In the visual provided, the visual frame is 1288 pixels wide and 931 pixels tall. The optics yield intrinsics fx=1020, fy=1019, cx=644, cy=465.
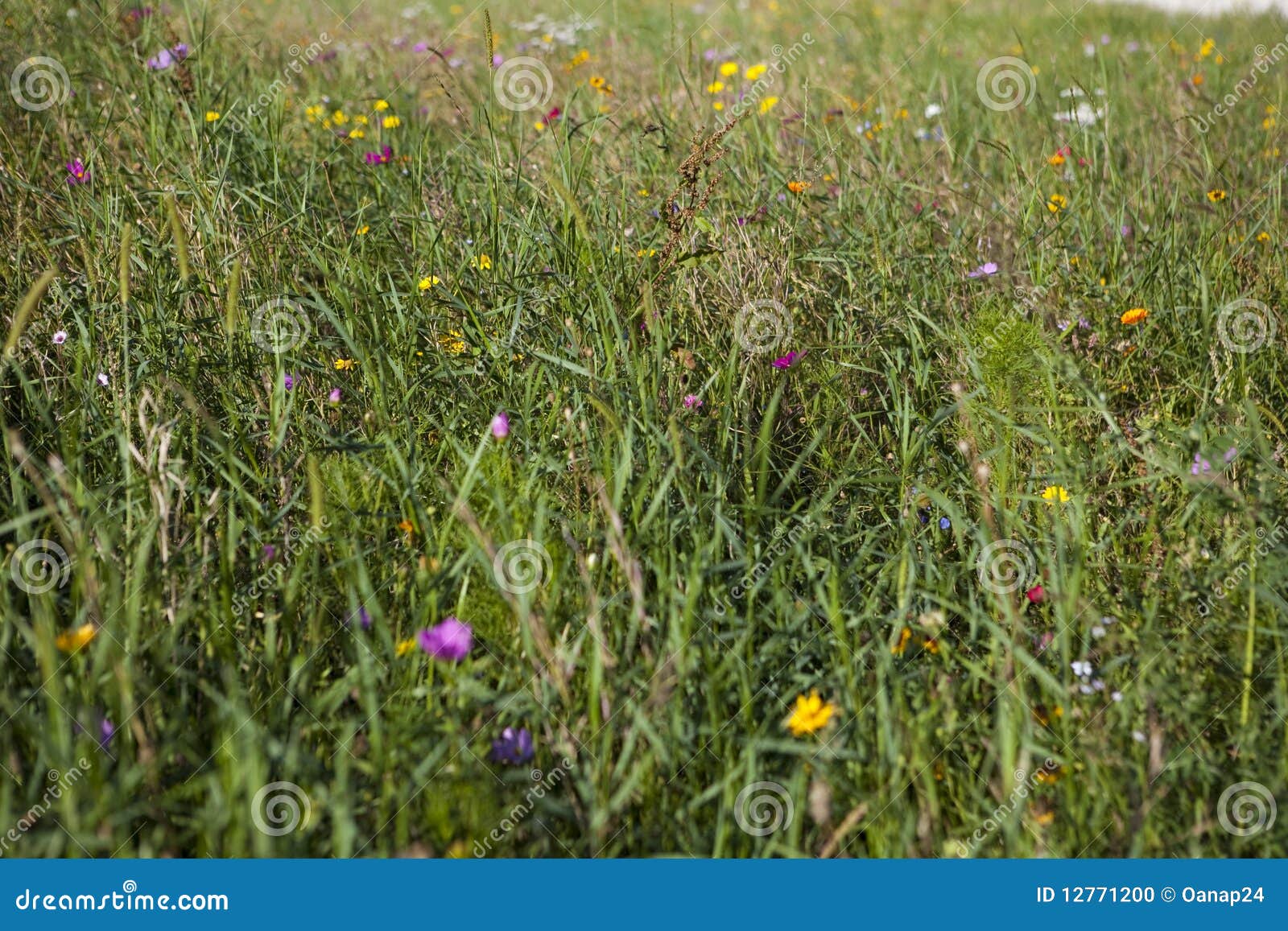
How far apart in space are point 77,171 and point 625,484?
1.72 meters

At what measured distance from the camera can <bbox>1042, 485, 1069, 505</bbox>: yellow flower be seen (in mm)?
1954

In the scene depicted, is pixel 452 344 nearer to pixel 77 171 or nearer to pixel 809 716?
pixel 77 171

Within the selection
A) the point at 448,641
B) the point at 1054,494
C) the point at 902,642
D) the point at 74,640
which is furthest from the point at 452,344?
the point at 1054,494

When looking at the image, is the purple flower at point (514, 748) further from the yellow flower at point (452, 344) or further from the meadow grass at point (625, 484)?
the yellow flower at point (452, 344)

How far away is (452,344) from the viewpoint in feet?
7.57

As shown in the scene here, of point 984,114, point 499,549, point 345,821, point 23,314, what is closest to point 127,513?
point 23,314

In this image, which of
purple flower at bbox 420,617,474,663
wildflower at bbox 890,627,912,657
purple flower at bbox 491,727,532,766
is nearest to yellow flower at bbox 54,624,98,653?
purple flower at bbox 420,617,474,663

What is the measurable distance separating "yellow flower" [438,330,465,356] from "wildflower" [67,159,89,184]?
1.04 meters

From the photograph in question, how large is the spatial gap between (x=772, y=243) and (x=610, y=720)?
4.78ft

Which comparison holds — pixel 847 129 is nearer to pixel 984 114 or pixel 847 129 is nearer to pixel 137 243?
pixel 984 114

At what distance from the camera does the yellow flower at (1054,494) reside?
1954 mm

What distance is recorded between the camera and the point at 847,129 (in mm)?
3307

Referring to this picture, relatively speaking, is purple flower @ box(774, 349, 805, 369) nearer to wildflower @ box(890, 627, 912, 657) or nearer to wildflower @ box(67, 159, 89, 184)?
wildflower @ box(890, 627, 912, 657)

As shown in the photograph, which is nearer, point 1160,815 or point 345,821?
point 345,821
